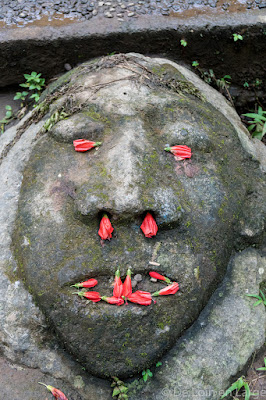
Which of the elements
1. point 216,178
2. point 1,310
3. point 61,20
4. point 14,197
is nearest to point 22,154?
point 14,197

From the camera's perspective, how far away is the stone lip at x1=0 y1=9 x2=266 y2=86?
4555 mm

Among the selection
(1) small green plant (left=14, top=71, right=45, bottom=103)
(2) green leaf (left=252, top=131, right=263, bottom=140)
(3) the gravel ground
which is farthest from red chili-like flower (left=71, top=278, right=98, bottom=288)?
(3) the gravel ground

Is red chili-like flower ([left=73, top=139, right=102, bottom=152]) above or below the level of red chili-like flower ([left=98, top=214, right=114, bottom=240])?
above

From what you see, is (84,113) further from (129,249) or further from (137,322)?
(137,322)

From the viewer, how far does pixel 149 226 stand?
8.50ft

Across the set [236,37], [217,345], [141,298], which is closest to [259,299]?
[217,345]

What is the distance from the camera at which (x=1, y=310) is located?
8.91 ft

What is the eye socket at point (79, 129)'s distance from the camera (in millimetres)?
2920

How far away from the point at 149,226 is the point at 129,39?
280cm

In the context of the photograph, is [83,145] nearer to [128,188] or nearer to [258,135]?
[128,188]

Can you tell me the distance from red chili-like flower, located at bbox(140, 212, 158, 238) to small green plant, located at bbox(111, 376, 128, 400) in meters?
0.91

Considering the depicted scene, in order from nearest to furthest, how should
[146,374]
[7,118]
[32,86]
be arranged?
[146,374], [32,86], [7,118]

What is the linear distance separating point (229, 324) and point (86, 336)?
3.24 ft

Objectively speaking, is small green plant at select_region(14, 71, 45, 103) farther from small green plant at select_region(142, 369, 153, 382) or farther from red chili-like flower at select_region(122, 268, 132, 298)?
small green plant at select_region(142, 369, 153, 382)
